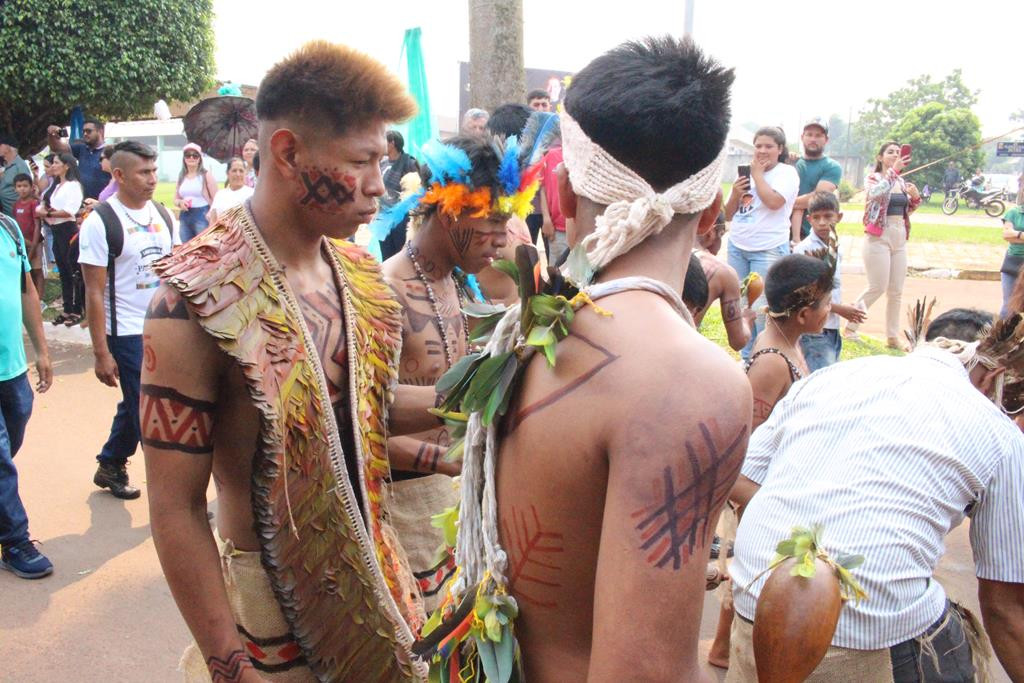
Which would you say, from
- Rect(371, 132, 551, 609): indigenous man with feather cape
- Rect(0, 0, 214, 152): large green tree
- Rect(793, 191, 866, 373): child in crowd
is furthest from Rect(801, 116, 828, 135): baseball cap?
Rect(0, 0, 214, 152): large green tree

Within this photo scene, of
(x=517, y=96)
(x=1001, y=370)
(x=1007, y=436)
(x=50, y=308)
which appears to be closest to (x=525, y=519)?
(x=1007, y=436)

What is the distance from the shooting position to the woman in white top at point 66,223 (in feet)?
33.9

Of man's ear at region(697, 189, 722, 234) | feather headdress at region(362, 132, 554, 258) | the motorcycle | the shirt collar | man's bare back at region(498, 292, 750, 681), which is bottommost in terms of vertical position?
the motorcycle

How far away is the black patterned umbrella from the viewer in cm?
747

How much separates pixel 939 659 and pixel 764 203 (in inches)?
229

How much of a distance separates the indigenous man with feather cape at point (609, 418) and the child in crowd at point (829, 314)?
394cm

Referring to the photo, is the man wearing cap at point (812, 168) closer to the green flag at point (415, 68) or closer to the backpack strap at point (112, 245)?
the green flag at point (415, 68)

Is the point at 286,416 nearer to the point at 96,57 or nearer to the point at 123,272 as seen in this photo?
the point at 123,272

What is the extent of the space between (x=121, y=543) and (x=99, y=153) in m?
8.62

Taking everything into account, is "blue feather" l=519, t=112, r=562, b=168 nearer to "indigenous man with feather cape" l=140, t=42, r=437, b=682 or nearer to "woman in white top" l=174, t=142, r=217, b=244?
"indigenous man with feather cape" l=140, t=42, r=437, b=682

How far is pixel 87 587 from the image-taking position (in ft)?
14.3

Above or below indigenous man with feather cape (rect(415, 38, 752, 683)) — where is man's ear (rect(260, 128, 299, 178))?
above

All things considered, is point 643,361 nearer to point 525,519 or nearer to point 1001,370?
point 525,519

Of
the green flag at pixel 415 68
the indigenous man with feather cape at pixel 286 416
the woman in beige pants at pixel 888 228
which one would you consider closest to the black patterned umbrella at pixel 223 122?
the green flag at pixel 415 68
